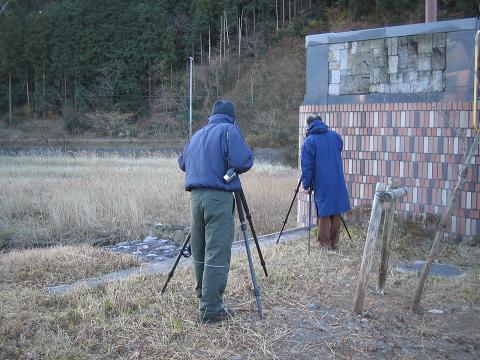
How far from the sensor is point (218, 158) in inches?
193

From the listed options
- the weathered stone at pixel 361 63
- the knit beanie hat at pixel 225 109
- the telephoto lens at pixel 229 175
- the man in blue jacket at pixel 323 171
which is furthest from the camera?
the weathered stone at pixel 361 63

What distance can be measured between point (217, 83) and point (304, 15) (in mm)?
10072

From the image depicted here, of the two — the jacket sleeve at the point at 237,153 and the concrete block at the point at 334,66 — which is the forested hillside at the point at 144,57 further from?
the jacket sleeve at the point at 237,153

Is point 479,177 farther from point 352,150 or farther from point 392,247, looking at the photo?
point 352,150

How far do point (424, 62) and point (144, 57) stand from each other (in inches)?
1893

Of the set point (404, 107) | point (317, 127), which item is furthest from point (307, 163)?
point (404, 107)

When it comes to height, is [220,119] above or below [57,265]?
above

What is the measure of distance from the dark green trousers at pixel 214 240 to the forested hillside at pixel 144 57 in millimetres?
41646

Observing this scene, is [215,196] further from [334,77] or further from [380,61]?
[334,77]

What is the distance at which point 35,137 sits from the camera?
45750 millimetres

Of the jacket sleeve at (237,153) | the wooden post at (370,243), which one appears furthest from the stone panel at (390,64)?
the jacket sleeve at (237,153)

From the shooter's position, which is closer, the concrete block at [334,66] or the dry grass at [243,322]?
the dry grass at [243,322]

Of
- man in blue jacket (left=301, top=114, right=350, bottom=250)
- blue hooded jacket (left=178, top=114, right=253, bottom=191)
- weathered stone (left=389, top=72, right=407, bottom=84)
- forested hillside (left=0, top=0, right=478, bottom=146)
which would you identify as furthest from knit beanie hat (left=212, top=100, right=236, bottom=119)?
forested hillside (left=0, top=0, right=478, bottom=146)

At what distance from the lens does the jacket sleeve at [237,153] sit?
486cm
